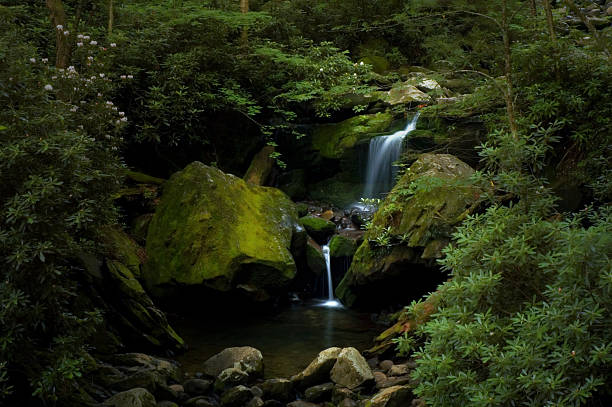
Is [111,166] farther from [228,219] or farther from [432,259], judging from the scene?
[432,259]

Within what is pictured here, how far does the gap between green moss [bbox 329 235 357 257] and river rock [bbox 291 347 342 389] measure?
404 centimetres

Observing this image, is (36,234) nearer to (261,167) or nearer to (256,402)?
(256,402)

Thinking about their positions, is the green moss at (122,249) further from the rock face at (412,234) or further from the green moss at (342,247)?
the rock face at (412,234)

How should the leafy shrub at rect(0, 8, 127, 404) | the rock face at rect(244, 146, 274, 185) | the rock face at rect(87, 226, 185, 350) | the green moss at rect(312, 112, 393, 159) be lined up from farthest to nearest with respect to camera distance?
the rock face at rect(244, 146, 274, 185), the green moss at rect(312, 112, 393, 159), the rock face at rect(87, 226, 185, 350), the leafy shrub at rect(0, 8, 127, 404)

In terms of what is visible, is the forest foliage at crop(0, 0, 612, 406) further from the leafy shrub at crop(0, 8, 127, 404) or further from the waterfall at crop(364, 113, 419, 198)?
the waterfall at crop(364, 113, 419, 198)

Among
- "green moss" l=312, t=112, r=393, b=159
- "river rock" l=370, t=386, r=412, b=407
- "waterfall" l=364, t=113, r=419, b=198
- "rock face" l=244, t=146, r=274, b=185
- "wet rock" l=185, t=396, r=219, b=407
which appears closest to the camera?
"river rock" l=370, t=386, r=412, b=407

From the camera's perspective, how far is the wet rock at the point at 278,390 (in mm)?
5285

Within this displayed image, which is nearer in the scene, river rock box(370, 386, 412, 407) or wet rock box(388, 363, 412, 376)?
river rock box(370, 386, 412, 407)

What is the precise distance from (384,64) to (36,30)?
395 inches

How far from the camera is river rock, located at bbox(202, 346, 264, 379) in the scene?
5.66 m

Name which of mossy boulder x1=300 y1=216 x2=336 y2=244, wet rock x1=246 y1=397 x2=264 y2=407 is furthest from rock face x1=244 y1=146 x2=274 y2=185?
wet rock x1=246 y1=397 x2=264 y2=407

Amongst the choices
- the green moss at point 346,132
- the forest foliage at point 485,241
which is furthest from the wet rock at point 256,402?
the green moss at point 346,132

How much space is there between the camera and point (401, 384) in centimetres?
498

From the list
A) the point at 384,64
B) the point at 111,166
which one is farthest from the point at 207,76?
the point at 384,64
